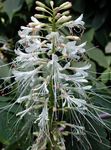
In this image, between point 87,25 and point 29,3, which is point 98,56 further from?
point 29,3

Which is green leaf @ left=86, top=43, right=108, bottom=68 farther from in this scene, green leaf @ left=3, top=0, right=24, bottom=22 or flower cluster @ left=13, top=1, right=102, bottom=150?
flower cluster @ left=13, top=1, right=102, bottom=150

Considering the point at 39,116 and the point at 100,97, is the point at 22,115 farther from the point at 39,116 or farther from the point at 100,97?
the point at 100,97

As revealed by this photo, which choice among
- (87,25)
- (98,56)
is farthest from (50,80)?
(87,25)

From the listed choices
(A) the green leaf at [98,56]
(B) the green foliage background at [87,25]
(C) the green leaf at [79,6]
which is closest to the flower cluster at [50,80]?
(B) the green foliage background at [87,25]

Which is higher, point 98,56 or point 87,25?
point 87,25

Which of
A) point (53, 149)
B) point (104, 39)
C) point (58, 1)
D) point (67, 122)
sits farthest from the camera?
point (104, 39)

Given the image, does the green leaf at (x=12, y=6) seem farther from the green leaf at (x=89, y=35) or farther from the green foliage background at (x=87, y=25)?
the green leaf at (x=89, y=35)

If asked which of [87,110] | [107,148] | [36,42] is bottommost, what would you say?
[107,148]

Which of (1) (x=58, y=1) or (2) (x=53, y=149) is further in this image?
(1) (x=58, y=1)

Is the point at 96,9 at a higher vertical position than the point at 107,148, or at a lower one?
higher

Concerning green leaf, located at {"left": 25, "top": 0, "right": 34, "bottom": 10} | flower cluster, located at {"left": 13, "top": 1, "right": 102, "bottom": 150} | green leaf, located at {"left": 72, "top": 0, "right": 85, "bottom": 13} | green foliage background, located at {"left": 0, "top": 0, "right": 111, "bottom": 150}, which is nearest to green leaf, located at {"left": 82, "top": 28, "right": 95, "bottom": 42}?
green foliage background, located at {"left": 0, "top": 0, "right": 111, "bottom": 150}

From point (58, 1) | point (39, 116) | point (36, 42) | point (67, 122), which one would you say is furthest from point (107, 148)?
point (58, 1)
